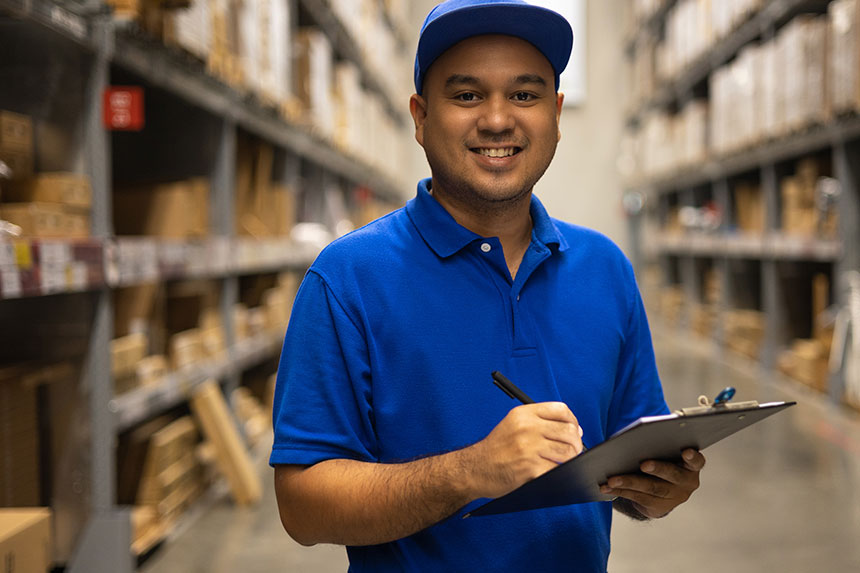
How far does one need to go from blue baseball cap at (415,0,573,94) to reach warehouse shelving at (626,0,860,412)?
14.4 feet

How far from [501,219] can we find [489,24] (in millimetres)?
324

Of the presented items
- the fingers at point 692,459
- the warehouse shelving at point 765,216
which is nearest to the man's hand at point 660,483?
the fingers at point 692,459

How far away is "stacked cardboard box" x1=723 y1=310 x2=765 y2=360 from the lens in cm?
803

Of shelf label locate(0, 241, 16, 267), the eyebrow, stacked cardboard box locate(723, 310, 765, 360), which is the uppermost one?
the eyebrow

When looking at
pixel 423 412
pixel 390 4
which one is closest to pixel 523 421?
pixel 423 412

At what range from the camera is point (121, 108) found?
9.71 feet

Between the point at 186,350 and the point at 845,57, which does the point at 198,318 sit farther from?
the point at 845,57

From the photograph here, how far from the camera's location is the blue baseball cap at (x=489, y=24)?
1.45 meters

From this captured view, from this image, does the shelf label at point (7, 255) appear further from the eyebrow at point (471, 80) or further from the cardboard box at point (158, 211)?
the cardboard box at point (158, 211)

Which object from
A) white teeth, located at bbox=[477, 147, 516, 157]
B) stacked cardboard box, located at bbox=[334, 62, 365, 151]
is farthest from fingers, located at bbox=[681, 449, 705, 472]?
stacked cardboard box, located at bbox=[334, 62, 365, 151]

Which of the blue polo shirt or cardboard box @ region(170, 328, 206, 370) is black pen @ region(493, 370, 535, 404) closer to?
the blue polo shirt

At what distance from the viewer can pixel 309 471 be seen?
1347 millimetres

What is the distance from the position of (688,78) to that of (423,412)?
31.1 feet

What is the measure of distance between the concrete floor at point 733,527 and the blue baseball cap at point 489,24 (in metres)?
2.21
